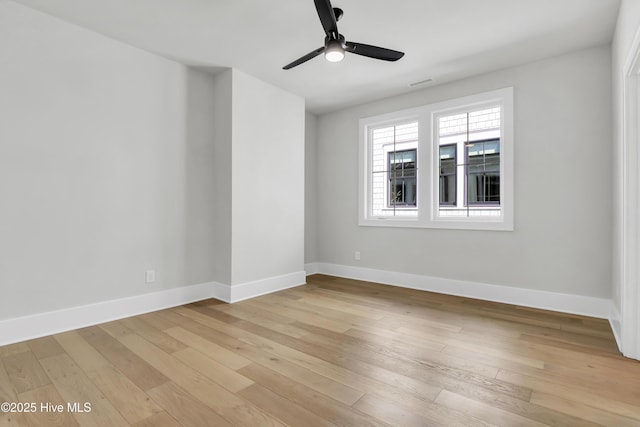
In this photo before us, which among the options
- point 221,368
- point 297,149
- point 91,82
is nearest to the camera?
point 221,368

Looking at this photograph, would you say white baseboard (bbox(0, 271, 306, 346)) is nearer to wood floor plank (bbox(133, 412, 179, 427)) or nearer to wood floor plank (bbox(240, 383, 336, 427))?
wood floor plank (bbox(133, 412, 179, 427))

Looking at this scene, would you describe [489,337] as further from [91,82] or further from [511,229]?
[91,82]

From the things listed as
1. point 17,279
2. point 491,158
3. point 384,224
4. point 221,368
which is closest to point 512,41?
point 491,158

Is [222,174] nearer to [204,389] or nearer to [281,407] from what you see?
[204,389]

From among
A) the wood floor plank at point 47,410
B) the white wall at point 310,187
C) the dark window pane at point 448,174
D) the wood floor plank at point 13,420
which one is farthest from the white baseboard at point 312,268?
the wood floor plank at point 13,420

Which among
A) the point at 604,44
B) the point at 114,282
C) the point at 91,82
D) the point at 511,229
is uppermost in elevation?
the point at 604,44

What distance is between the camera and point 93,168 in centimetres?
295

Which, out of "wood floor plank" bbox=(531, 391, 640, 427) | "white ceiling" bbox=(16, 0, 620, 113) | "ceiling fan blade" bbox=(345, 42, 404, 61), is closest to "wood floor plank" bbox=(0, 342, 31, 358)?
"white ceiling" bbox=(16, 0, 620, 113)

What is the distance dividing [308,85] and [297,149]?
2.89ft

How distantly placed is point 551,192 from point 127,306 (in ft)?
14.8

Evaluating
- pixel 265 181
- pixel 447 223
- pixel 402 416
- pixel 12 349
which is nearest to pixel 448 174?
pixel 447 223

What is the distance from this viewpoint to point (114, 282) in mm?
3082

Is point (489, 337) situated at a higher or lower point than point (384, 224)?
lower

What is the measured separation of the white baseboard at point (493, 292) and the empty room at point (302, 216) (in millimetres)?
24
